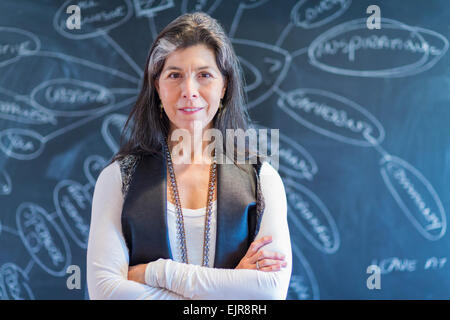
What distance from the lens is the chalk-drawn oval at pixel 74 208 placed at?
2.47 m

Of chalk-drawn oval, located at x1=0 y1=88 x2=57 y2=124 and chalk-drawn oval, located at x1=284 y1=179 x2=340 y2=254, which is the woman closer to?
chalk-drawn oval, located at x1=284 y1=179 x2=340 y2=254

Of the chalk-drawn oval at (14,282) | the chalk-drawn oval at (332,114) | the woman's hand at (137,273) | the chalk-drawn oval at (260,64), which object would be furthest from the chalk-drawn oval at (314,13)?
the chalk-drawn oval at (14,282)

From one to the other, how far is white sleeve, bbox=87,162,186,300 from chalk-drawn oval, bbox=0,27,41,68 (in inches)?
64.0

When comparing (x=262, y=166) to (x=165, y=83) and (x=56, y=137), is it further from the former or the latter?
(x=56, y=137)

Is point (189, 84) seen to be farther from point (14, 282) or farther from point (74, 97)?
point (14, 282)

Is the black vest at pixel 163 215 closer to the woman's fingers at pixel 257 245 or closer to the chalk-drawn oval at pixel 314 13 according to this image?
the woman's fingers at pixel 257 245

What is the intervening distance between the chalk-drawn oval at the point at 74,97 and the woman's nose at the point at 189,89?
138 centimetres

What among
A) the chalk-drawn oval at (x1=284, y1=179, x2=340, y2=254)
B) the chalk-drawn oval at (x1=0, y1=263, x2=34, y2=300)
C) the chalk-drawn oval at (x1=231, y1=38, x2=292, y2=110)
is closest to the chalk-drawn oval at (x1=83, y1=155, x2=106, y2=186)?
the chalk-drawn oval at (x1=0, y1=263, x2=34, y2=300)

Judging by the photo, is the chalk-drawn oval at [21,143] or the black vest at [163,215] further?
the chalk-drawn oval at [21,143]

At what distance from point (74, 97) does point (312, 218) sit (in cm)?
159

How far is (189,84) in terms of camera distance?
1200mm

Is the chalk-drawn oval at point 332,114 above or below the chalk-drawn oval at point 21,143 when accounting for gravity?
above

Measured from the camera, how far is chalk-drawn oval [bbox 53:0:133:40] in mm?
2439

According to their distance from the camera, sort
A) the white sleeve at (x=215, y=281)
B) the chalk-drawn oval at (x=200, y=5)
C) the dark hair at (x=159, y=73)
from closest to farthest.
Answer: the white sleeve at (x=215, y=281) → the dark hair at (x=159, y=73) → the chalk-drawn oval at (x=200, y=5)
